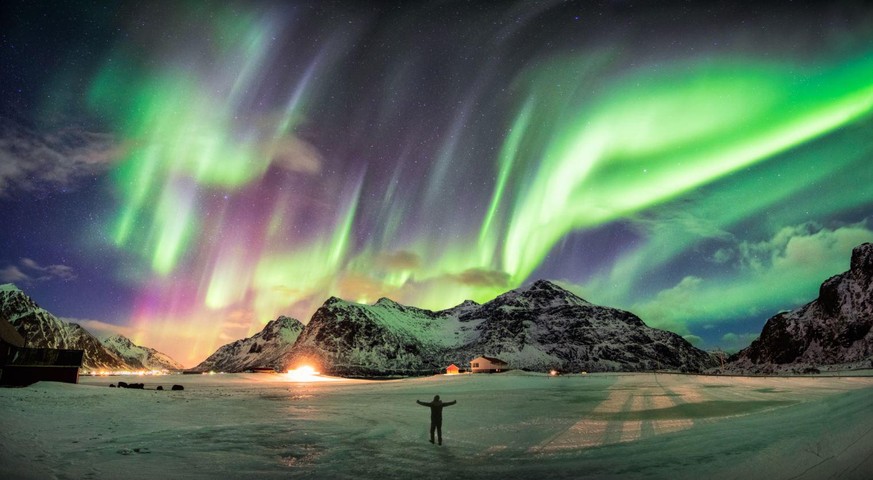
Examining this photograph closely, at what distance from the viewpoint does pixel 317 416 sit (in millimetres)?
25250

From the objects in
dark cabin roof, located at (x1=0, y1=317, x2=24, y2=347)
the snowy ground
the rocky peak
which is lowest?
the snowy ground

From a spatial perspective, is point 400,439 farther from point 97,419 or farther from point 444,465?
point 97,419

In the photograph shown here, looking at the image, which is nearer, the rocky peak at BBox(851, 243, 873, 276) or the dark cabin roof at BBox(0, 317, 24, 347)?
the dark cabin roof at BBox(0, 317, 24, 347)

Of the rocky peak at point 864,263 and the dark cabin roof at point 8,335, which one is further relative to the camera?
the rocky peak at point 864,263

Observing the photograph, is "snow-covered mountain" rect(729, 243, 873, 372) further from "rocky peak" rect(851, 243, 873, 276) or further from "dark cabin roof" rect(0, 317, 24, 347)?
"dark cabin roof" rect(0, 317, 24, 347)

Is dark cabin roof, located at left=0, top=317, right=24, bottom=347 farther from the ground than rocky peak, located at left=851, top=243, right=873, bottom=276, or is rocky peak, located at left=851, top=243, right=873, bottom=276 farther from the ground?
rocky peak, located at left=851, top=243, right=873, bottom=276

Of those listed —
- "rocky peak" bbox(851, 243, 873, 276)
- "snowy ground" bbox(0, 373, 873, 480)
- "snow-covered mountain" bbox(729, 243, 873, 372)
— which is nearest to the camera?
"snowy ground" bbox(0, 373, 873, 480)

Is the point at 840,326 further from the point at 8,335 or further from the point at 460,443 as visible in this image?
the point at 8,335

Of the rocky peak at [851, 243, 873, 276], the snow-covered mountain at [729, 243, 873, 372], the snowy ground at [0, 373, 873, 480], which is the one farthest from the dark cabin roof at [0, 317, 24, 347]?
the rocky peak at [851, 243, 873, 276]

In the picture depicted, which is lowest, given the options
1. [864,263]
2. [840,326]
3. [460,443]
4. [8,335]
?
[460,443]

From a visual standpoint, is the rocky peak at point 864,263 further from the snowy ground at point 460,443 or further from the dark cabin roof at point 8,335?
the dark cabin roof at point 8,335

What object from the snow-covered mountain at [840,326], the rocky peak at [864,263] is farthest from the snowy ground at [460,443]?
the rocky peak at [864,263]

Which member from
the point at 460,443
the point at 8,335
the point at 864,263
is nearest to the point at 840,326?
the point at 864,263

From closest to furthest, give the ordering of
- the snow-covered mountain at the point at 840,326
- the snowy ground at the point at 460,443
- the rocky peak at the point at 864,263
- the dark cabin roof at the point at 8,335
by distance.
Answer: the snowy ground at the point at 460,443
the dark cabin roof at the point at 8,335
the snow-covered mountain at the point at 840,326
the rocky peak at the point at 864,263
